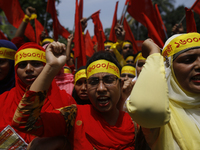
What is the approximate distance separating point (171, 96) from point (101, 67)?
754mm

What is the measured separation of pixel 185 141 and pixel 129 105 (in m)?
0.51

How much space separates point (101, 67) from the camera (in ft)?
6.49

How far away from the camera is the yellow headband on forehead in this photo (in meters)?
1.53

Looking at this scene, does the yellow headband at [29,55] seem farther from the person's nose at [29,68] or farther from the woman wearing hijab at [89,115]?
the woman wearing hijab at [89,115]

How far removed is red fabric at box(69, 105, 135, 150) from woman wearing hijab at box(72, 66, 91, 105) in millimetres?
1122

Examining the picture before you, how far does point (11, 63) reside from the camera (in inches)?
112

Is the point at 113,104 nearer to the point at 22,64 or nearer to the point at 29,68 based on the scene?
the point at 29,68

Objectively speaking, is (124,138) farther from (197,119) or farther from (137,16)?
(137,16)

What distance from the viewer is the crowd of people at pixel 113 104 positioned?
1.34 metres

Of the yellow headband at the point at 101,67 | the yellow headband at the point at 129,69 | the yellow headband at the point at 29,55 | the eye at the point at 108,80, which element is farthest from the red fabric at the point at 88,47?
the eye at the point at 108,80

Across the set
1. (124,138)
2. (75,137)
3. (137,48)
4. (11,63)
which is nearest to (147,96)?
(124,138)

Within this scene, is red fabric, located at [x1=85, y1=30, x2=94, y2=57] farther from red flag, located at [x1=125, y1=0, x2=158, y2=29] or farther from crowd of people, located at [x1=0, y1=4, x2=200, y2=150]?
crowd of people, located at [x1=0, y1=4, x2=200, y2=150]

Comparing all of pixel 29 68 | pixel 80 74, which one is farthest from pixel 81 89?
pixel 29 68

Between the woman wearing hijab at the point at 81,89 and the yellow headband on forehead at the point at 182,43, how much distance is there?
173 centimetres
